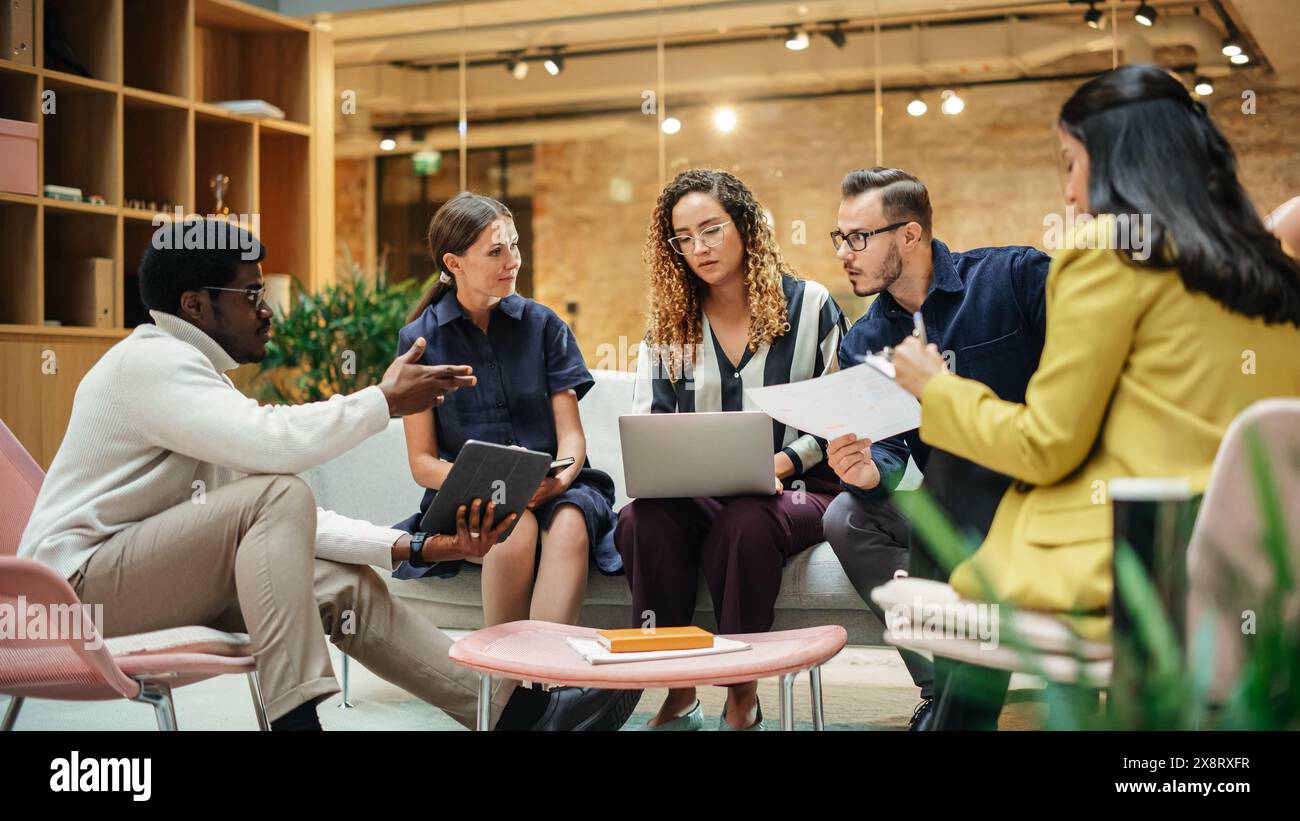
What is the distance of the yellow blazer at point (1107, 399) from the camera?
1.48 metres

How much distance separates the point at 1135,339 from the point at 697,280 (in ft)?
5.06

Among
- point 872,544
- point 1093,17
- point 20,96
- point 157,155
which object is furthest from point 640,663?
point 1093,17

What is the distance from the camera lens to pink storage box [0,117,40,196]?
427 centimetres

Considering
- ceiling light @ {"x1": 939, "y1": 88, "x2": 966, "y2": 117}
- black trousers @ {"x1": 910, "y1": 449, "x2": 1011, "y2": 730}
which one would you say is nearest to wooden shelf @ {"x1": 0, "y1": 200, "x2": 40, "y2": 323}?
black trousers @ {"x1": 910, "y1": 449, "x2": 1011, "y2": 730}

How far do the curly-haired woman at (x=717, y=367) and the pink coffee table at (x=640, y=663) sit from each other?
1.33 feet

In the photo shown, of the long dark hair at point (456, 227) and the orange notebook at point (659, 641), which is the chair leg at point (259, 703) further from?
the long dark hair at point (456, 227)

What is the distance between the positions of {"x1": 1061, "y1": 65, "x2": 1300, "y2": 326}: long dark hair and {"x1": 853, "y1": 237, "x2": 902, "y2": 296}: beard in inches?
36.4

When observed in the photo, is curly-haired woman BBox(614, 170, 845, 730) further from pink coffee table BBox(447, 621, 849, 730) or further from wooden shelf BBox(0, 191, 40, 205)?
wooden shelf BBox(0, 191, 40, 205)

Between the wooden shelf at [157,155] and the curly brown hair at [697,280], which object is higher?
the wooden shelf at [157,155]

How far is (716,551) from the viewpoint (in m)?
2.58

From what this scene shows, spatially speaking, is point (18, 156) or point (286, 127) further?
point (286, 127)

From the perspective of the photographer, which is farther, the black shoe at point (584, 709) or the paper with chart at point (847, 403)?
the black shoe at point (584, 709)

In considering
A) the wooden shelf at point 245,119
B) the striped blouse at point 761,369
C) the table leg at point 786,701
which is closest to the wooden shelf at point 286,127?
the wooden shelf at point 245,119

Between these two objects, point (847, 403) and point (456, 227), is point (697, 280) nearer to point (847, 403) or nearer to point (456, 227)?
point (456, 227)
